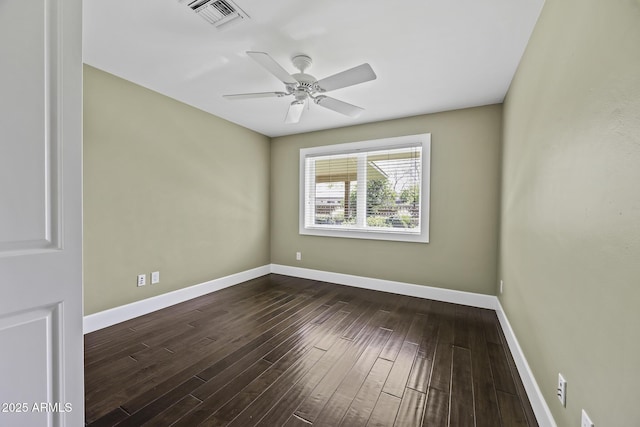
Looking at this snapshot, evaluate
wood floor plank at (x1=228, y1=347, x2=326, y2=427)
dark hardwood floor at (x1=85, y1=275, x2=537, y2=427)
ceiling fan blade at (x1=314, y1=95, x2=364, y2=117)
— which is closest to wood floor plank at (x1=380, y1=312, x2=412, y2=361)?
dark hardwood floor at (x1=85, y1=275, x2=537, y2=427)

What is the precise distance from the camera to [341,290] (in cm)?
379

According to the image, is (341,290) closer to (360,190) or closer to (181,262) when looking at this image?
(360,190)

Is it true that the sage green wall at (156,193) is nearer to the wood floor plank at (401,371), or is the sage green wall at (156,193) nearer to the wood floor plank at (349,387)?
the wood floor plank at (349,387)

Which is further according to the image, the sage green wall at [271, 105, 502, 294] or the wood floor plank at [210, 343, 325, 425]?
the sage green wall at [271, 105, 502, 294]

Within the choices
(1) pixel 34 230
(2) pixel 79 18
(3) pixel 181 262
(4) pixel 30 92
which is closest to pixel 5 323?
(1) pixel 34 230

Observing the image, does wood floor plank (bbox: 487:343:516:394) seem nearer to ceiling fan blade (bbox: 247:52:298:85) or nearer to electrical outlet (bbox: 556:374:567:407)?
electrical outlet (bbox: 556:374:567:407)

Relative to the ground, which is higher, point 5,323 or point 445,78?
point 445,78

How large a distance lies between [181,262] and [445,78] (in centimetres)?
353

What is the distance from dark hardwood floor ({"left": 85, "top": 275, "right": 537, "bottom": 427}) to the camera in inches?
60.6

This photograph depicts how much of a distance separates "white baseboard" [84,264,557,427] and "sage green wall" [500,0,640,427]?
133 mm

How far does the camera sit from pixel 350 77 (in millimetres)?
1967

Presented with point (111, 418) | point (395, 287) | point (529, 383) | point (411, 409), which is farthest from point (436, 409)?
point (395, 287)

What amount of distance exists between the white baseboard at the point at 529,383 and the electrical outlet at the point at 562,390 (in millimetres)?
182

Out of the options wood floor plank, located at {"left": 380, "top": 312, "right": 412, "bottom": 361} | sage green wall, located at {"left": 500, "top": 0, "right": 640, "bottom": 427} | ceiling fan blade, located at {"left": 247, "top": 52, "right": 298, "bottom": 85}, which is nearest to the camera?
sage green wall, located at {"left": 500, "top": 0, "right": 640, "bottom": 427}
